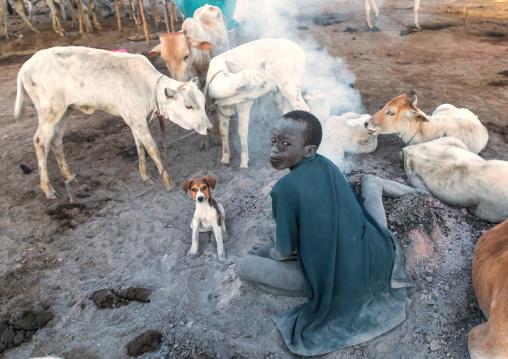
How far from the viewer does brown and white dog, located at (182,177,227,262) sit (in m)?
3.74

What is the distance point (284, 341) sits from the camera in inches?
114

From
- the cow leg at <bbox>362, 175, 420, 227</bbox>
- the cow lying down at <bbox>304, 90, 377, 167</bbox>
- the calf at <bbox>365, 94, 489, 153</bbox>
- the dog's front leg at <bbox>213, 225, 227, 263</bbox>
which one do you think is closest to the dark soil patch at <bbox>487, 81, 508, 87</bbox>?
the calf at <bbox>365, 94, 489, 153</bbox>

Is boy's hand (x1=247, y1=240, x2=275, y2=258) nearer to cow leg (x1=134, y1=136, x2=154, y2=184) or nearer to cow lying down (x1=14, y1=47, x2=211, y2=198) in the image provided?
cow lying down (x1=14, y1=47, x2=211, y2=198)

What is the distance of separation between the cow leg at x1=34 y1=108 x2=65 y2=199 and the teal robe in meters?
3.80

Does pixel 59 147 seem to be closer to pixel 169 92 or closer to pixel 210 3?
pixel 169 92

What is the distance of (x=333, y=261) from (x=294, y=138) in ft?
2.83

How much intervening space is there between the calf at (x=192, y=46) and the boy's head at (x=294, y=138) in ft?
12.0

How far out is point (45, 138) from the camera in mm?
5168

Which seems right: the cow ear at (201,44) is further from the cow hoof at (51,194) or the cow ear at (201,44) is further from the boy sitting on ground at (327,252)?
the boy sitting on ground at (327,252)

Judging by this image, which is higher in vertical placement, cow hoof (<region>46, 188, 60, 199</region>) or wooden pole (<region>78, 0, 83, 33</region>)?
wooden pole (<region>78, 0, 83, 33</region>)

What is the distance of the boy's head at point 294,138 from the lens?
2.53m

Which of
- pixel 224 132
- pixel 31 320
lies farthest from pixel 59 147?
pixel 31 320

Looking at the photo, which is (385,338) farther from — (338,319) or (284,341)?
(284,341)

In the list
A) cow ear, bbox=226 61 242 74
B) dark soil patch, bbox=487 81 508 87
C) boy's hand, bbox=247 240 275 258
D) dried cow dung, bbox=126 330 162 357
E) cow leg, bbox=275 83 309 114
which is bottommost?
dried cow dung, bbox=126 330 162 357
